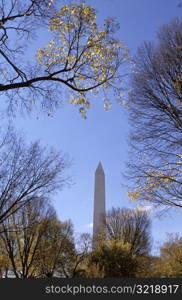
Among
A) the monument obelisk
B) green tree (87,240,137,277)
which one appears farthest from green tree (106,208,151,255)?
green tree (87,240,137,277)

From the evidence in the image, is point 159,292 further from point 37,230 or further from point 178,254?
point 178,254

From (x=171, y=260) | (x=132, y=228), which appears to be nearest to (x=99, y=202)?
(x=132, y=228)

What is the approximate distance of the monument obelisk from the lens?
33.3 m

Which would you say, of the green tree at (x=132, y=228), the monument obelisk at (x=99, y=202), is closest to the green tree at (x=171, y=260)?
the green tree at (x=132, y=228)

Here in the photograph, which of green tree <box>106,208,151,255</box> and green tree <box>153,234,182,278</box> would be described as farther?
green tree <box>106,208,151,255</box>

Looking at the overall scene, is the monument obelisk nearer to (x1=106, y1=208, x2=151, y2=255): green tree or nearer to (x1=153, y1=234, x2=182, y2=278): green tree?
(x1=106, y1=208, x2=151, y2=255): green tree

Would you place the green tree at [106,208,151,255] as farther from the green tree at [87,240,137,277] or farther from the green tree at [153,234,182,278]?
the green tree at [87,240,137,277]

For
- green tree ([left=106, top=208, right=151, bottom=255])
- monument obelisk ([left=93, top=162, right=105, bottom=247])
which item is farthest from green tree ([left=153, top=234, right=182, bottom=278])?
monument obelisk ([left=93, top=162, right=105, bottom=247])

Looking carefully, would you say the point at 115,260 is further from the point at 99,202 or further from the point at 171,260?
the point at 99,202

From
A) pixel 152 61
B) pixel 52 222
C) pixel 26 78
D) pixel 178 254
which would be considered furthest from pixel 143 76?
pixel 178 254

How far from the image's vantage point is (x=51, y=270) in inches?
968

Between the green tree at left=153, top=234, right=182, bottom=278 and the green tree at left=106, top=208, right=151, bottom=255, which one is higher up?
the green tree at left=106, top=208, right=151, bottom=255

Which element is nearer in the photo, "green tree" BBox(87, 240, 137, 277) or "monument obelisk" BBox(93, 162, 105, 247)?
"green tree" BBox(87, 240, 137, 277)

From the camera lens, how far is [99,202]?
110 feet
